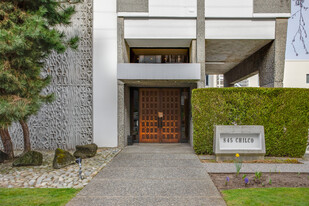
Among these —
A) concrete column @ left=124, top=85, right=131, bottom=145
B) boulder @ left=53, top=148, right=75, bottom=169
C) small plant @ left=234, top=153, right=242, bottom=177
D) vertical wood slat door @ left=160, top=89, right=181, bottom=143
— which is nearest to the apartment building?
concrete column @ left=124, top=85, right=131, bottom=145

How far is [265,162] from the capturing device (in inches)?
248

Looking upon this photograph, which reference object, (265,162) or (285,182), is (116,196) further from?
(265,162)

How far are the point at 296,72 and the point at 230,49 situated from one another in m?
28.4

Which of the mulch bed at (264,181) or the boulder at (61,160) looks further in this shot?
the boulder at (61,160)

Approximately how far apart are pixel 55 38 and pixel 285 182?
7312 mm

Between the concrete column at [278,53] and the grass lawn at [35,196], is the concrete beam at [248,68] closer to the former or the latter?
the concrete column at [278,53]

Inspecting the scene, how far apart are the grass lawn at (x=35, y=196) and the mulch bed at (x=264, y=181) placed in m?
3.44

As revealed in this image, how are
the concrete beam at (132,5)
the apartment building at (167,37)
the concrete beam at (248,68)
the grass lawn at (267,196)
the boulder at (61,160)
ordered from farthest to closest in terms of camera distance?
the concrete beam at (248,68), the concrete beam at (132,5), the apartment building at (167,37), the boulder at (61,160), the grass lawn at (267,196)

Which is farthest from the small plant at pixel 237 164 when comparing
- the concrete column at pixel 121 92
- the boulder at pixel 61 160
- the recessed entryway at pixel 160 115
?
the boulder at pixel 61 160

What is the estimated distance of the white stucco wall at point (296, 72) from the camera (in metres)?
30.0

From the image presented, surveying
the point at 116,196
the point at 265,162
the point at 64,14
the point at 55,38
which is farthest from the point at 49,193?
the point at 265,162

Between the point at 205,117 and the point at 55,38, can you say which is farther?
the point at 205,117

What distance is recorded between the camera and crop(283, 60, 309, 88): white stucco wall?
30.0m

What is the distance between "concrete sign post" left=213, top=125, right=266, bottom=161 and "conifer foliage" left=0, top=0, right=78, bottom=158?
6.09 metres
